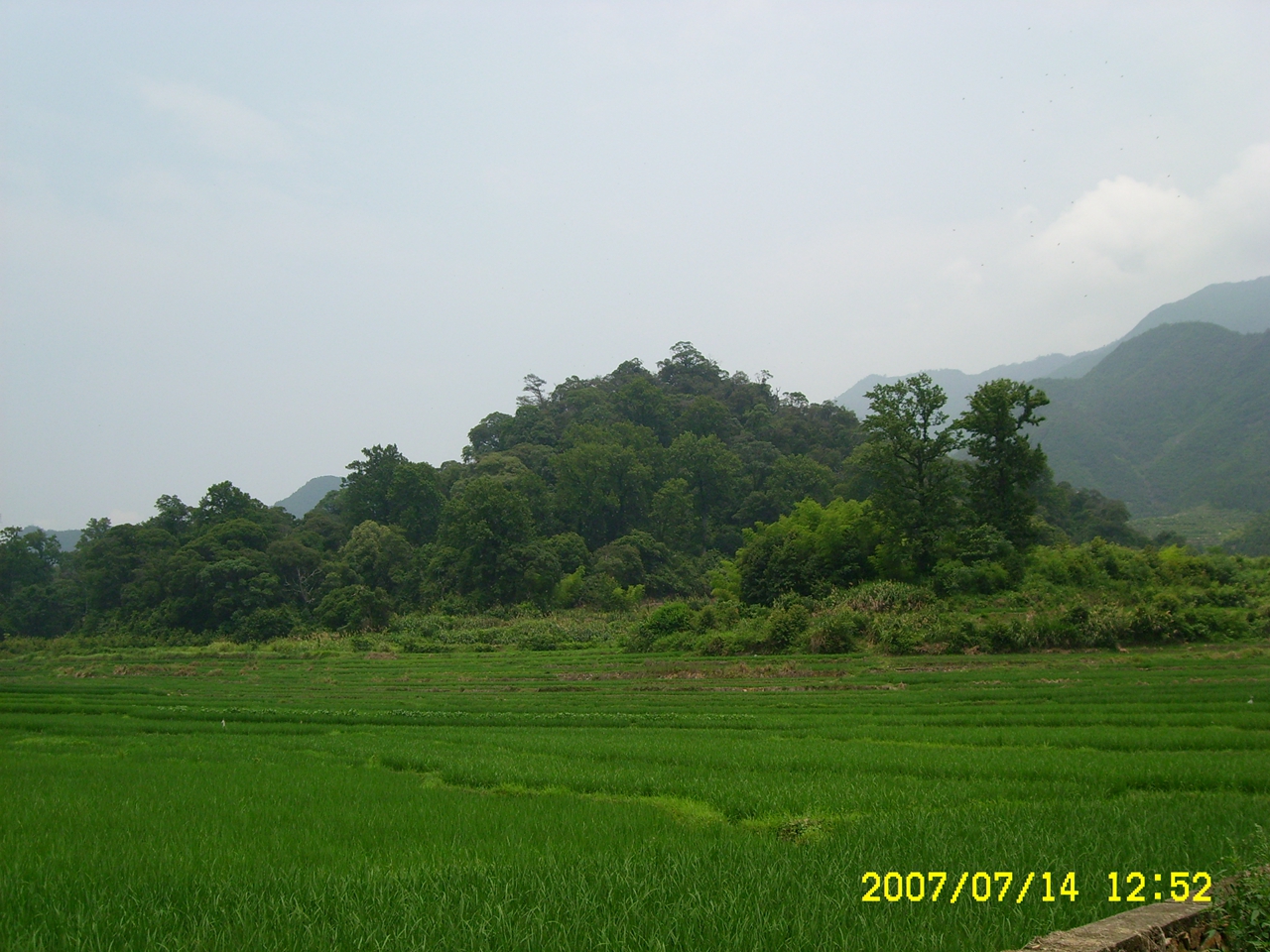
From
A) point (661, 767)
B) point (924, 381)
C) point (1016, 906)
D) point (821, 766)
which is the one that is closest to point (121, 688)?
point (661, 767)

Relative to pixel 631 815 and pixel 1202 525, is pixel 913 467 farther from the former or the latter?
pixel 1202 525

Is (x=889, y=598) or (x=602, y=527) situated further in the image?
(x=602, y=527)

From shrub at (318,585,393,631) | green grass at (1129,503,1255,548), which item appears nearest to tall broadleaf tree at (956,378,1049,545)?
shrub at (318,585,393,631)

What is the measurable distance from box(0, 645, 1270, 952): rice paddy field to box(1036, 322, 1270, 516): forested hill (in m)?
105

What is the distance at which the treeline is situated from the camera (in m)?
41.5

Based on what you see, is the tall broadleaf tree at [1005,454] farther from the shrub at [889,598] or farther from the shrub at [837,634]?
the shrub at [837,634]

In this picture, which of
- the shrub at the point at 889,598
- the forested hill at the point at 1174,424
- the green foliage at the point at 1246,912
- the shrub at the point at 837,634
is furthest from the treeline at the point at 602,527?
the forested hill at the point at 1174,424

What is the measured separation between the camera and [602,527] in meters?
79.2

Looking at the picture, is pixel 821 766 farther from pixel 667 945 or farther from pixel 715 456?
pixel 715 456

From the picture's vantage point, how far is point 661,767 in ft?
38.7

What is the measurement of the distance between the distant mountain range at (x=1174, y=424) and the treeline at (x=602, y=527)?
48.4 m

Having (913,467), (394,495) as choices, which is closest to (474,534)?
(394,495)

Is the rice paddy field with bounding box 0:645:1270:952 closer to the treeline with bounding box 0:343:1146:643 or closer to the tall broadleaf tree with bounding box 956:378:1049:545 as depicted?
the tall broadleaf tree with bounding box 956:378:1049:545
